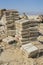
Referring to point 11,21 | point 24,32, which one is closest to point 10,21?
point 11,21

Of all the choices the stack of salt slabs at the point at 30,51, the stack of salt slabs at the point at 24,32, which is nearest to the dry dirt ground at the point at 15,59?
the stack of salt slabs at the point at 30,51

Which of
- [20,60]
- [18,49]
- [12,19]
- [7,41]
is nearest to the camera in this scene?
[20,60]

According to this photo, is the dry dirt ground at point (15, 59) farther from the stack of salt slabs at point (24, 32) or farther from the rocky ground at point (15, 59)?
the stack of salt slabs at point (24, 32)

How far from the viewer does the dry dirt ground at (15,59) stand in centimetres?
700

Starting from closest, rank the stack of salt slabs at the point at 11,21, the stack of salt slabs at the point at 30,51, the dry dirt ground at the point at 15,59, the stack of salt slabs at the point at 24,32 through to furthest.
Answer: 1. the dry dirt ground at the point at 15,59
2. the stack of salt slabs at the point at 30,51
3. the stack of salt slabs at the point at 24,32
4. the stack of salt slabs at the point at 11,21

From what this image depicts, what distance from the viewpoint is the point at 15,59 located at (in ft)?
24.3

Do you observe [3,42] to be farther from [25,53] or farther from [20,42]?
[25,53]

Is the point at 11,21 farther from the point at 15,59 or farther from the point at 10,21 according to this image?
the point at 15,59

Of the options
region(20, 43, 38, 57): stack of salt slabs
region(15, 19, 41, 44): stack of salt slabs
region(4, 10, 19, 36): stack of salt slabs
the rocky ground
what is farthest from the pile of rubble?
region(20, 43, 38, 57): stack of salt slabs

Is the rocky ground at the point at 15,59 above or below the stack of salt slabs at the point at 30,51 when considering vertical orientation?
below

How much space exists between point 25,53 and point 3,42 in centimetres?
275

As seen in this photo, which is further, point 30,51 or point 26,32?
point 26,32

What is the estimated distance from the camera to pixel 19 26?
365 inches

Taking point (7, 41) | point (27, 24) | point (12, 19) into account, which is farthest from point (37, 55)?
point (12, 19)
